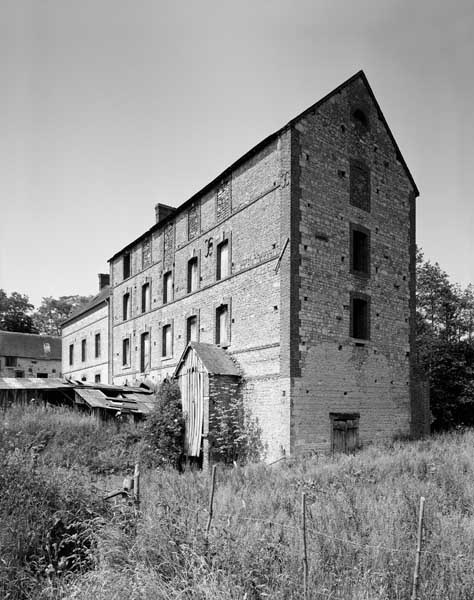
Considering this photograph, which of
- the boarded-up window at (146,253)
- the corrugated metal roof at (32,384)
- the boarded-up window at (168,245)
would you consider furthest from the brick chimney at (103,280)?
the corrugated metal roof at (32,384)

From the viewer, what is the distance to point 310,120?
16.9m

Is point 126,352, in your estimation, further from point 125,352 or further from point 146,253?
point 146,253

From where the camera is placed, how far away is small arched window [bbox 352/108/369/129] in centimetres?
1866

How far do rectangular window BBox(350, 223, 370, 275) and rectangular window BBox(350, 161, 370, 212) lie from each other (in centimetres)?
94

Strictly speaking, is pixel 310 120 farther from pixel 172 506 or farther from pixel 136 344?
pixel 136 344

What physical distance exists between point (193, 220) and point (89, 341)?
1630cm

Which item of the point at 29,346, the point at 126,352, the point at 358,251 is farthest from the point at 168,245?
the point at 29,346

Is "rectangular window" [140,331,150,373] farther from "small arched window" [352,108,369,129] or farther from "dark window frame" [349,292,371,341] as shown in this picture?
"small arched window" [352,108,369,129]

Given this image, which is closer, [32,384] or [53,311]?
[32,384]

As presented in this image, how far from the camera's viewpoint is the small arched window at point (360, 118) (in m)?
18.7

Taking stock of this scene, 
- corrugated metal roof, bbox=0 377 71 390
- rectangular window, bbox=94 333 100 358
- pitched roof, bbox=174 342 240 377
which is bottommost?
corrugated metal roof, bbox=0 377 71 390

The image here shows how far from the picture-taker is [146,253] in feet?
87.6

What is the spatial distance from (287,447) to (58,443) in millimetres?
6963

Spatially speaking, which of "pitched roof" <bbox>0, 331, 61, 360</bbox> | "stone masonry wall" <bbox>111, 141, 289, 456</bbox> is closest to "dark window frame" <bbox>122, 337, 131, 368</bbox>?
"stone masonry wall" <bbox>111, 141, 289, 456</bbox>
